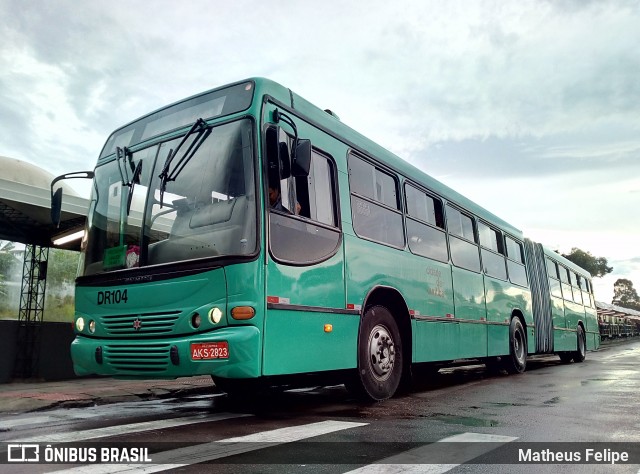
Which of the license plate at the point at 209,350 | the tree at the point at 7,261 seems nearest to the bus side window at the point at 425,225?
the license plate at the point at 209,350

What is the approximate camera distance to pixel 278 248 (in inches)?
209

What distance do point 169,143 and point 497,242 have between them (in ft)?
27.1

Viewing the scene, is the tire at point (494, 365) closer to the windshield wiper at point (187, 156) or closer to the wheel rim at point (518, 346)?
the wheel rim at point (518, 346)

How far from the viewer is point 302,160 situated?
5320 millimetres

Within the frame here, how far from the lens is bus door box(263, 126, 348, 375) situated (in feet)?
17.0

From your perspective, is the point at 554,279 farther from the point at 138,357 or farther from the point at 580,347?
the point at 138,357

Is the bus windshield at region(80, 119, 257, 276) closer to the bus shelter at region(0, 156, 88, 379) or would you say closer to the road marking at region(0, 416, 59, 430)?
the road marking at region(0, 416, 59, 430)

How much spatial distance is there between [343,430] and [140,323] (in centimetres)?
223

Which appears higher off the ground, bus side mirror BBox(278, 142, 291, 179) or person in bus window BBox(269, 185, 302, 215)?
bus side mirror BBox(278, 142, 291, 179)

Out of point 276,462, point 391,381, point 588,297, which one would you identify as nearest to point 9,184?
point 391,381

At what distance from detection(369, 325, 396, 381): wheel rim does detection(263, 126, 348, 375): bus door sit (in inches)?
24.4

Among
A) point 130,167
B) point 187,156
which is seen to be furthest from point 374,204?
point 130,167

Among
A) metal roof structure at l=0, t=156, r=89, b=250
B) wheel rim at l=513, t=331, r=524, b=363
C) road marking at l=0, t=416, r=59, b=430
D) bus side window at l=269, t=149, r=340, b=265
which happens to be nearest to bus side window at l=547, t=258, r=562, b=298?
wheel rim at l=513, t=331, r=524, b=363

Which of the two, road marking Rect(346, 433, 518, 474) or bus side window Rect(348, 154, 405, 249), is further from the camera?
bus side window Rect(348, 154, 405, 249)
